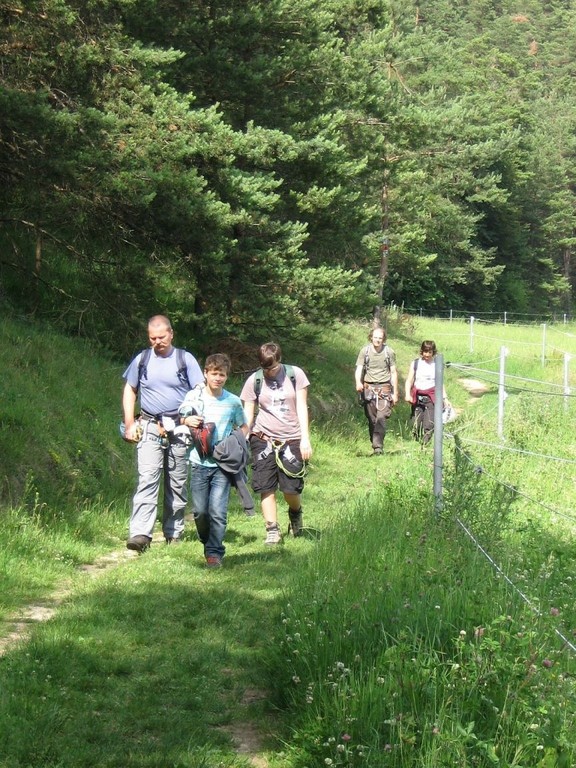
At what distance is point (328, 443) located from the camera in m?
16.1

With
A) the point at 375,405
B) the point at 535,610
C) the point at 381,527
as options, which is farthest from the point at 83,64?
the point at 535,610

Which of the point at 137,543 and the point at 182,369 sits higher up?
the point at 182,369

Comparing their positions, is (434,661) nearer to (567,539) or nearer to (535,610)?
(535,610)

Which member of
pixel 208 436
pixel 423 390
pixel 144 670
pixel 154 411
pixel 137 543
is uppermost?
pixel 154 411

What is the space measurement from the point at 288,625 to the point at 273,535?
3.58 meters

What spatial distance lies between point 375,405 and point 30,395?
568 centimetres

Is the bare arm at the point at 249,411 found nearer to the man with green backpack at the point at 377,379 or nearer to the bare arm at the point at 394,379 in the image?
the man with green backpack at the point at 377,379

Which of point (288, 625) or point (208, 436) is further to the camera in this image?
point (208, 436)

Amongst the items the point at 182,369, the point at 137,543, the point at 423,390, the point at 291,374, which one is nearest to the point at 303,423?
the point at 291,374

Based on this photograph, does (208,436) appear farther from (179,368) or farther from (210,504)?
(179,368)

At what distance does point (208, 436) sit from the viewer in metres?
8.30

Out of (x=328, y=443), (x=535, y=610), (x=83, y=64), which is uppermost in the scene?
(x=83, y=64)

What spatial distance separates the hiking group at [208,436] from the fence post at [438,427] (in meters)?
1.62

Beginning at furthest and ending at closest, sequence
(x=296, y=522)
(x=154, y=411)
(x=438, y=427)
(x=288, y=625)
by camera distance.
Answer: (x=296, y=522) < (x=154, y=411) < (x=438, y=427) < (x=288, y=625)
